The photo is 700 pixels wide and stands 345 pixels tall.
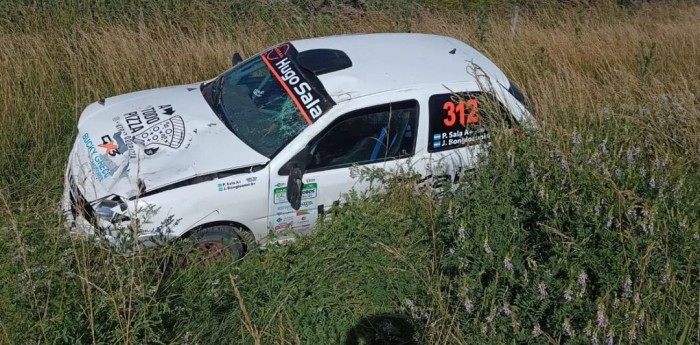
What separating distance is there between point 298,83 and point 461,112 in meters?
1.30

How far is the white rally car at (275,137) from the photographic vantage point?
15.7 feet

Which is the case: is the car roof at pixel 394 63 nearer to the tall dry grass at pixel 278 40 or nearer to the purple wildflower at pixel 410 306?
the tall dry grass at pixel 278 40

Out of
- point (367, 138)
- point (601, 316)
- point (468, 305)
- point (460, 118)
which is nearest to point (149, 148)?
point (367, 138)

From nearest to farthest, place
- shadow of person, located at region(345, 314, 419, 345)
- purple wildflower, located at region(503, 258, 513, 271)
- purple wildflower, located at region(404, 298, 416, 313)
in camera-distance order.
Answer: purple wildflower, located at region(503, 258, 513, 271), purple wildflower, located at region(404, 298, 416, 313), shadow of person, located at region(345, 314, 419, 345)

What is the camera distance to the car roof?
538 cm

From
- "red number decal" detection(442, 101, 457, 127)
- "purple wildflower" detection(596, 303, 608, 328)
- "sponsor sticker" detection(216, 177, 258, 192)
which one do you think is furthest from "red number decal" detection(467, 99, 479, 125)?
"purple wildflower" detection(596, 303, 608, 328)

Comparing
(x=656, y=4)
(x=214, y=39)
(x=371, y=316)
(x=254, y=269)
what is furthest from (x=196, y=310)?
(x=656, y=4)

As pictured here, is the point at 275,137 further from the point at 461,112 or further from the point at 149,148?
the point at 461,112

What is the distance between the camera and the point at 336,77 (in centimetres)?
A: 543

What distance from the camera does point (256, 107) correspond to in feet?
18.1

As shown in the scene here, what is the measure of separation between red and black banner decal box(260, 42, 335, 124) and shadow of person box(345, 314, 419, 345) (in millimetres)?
1576

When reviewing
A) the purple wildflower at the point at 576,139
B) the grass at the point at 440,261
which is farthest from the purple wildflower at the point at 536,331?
the purple wildflower at the point at 576,139

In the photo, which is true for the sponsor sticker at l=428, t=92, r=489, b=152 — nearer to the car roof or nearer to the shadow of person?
the car roof

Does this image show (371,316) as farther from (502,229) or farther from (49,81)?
(49,81)
